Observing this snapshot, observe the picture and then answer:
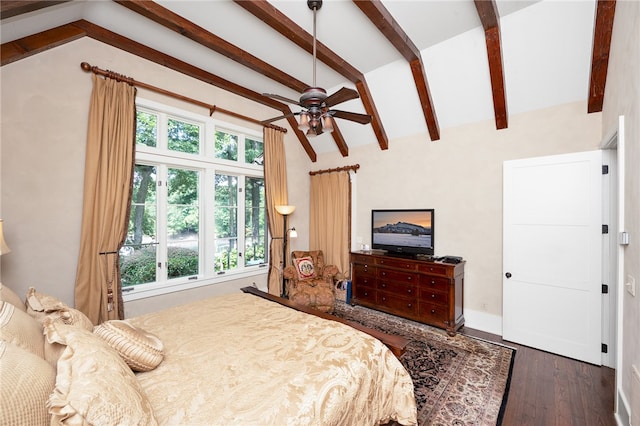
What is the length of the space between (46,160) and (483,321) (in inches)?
203

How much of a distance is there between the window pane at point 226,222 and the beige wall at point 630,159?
160 inches

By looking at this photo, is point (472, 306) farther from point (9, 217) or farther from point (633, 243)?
point (9, 217)

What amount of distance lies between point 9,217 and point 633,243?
15.9 feet

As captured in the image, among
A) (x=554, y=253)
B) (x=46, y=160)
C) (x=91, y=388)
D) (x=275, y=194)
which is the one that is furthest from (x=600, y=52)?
(x=46, y=160)

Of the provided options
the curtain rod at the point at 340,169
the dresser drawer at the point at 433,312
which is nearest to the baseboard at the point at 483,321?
the dresser drawer at the point at 433,312

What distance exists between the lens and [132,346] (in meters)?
1.36

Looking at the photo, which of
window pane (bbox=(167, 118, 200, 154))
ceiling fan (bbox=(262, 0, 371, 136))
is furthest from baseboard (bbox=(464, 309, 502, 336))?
window pane (bbox=(167, 118, 200, 154))

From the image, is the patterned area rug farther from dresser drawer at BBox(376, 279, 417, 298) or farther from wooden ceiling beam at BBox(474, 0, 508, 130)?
wooden ceiling beam at BBox(474, 0, 508, 130)

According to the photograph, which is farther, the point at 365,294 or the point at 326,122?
the point at 365,294

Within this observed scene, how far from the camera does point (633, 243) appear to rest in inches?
69.6

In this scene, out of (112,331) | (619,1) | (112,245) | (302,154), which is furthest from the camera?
(302,154)

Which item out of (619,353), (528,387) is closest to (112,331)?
(528,387)

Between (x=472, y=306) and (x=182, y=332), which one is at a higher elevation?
(x=182, y=332)

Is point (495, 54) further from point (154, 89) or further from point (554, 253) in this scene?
point (154, 89)
